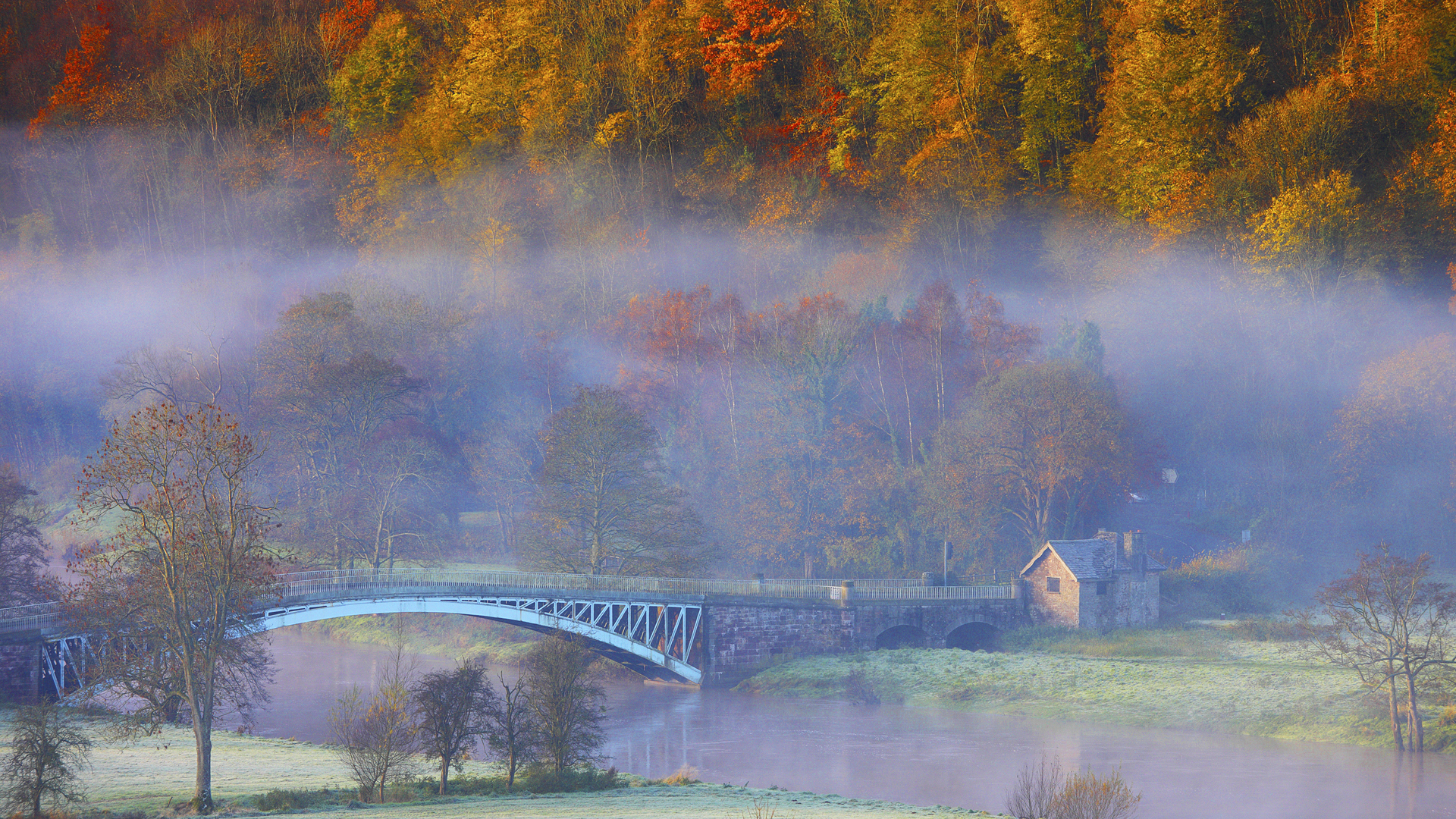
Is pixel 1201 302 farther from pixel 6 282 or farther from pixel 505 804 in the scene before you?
pixel 6 282

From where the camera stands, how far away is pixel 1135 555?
67.3 meters

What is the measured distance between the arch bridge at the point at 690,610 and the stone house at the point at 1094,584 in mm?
1442

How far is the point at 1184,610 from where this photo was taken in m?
68.8

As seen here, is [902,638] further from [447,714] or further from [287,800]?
[287,800]

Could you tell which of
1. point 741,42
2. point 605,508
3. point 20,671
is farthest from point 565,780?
point 741,42

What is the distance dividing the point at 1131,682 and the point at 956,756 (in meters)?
13.5

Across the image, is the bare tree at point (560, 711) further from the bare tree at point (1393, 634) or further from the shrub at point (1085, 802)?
the bare tree at point (1393, 634)

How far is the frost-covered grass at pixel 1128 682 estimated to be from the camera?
5275 centimetres

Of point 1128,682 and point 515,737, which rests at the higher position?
point 515,737

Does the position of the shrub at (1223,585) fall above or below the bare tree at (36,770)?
above

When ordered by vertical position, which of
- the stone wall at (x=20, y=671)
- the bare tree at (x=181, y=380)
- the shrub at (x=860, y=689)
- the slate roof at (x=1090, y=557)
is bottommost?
the shrub at (x=860, y=689)

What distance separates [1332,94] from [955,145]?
23.7 meters

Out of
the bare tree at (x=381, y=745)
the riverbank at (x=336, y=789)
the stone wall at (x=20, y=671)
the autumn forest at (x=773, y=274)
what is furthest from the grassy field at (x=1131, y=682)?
the stone wall at (x=20, y=671)

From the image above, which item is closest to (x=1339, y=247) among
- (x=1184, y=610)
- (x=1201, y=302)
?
(x=1201, y=302)
